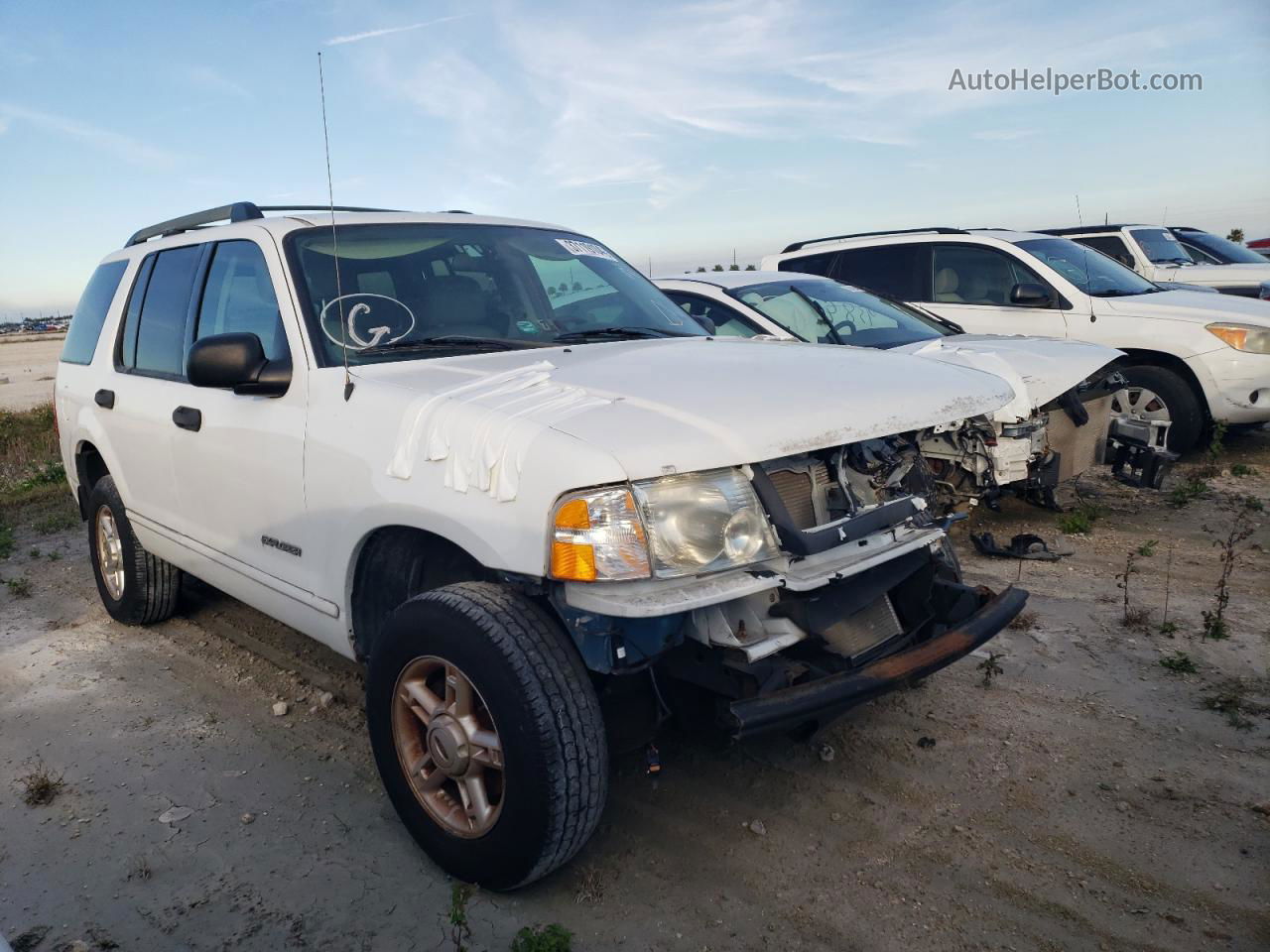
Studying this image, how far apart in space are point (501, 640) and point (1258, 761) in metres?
2.60

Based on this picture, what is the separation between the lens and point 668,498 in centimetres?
232

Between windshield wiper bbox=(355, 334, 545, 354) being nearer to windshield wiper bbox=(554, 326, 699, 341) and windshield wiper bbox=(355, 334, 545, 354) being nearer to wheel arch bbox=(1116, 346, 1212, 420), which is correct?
windshield wiper bbox=(554, 326, 699, 341)

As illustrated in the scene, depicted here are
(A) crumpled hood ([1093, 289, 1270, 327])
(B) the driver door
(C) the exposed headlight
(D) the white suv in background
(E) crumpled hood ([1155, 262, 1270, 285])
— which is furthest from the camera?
(E) crumpled hood ([1155, 262, 1270, 285])

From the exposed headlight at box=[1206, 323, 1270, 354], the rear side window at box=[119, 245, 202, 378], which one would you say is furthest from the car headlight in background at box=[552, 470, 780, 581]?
the exposed headlight at box=[1206, 323, 1270, 354]

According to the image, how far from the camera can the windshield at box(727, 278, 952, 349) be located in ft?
20.9

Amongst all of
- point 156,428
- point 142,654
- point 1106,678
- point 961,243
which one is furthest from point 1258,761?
point 961,243

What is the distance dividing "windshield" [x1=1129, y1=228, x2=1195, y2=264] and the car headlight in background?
11047mm

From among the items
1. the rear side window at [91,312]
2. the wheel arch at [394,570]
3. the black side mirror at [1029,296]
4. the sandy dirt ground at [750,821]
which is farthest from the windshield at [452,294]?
the black side mirror at [1029,296]

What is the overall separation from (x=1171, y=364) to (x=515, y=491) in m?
6.98

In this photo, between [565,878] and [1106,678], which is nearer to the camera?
[565,878]

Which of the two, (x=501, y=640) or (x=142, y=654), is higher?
(x=501, y=640)

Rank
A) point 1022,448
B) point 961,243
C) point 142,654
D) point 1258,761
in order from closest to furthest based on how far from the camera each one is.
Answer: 1. point 1258,761
2. point 142,654
3. point 1022,448
4. point 961,243

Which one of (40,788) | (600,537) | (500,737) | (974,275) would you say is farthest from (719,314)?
(40,788)

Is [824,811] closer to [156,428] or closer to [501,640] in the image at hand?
[501,640]
